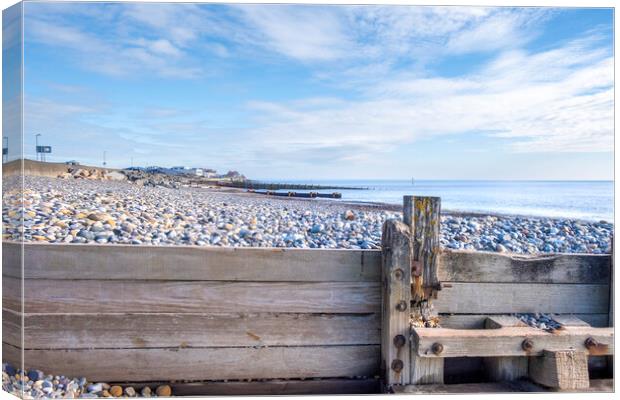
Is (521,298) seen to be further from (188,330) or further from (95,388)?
(95,388)

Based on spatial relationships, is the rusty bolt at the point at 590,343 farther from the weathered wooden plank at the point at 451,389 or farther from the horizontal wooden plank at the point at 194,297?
the horizontal wooden plank at the point at 194,297

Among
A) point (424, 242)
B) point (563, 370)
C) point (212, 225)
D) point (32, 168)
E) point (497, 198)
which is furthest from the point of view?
point (497, 198)

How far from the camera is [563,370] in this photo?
195cm

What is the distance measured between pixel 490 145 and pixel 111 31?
285 cm

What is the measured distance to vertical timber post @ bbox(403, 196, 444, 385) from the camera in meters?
2.02

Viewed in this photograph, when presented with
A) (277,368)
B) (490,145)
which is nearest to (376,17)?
(490,145)

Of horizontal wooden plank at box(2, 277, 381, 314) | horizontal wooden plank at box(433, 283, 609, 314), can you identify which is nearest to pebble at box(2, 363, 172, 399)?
horizontal wooden plank at box(2, 277, 381, 314)

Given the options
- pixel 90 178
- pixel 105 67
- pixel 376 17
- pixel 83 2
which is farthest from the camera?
pixel 90 178

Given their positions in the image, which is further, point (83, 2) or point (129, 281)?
point (83, 2)

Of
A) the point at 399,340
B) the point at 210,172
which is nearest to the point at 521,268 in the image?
the point at 399,340

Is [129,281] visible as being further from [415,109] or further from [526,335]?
[415,109]

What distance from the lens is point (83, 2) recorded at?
2488 mm

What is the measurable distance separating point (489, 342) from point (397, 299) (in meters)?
0.48

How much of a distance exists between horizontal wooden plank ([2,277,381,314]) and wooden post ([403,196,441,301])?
22cm
